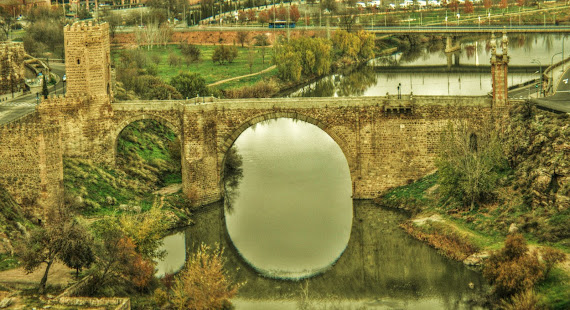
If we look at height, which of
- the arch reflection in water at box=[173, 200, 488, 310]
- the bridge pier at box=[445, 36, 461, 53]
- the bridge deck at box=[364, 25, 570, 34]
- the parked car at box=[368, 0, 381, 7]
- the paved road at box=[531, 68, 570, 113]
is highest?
the parked car at box=[368, 0, 381, 7]

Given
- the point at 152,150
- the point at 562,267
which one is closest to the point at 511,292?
the point at 562,267

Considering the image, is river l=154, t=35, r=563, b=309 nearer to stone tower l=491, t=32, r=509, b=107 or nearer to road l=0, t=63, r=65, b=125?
stone tower l=491, t=32, r=509, b=107

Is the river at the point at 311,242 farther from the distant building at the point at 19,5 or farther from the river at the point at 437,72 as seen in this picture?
the distant building at the point at 19,5

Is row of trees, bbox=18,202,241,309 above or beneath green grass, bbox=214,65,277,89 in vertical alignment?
beneath

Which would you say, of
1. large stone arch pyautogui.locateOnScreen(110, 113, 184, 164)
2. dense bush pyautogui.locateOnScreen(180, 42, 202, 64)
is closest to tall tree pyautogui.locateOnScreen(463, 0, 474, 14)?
dense bush pyautogui.locateOnScreen(180, 42, 202, 64)

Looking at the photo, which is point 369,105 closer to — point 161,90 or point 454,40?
point 161,90

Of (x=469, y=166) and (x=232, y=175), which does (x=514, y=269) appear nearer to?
(x=469, y=166)

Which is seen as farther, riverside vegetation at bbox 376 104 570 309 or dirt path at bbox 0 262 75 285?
riverside vegetation at bbox 376 104 570 309
